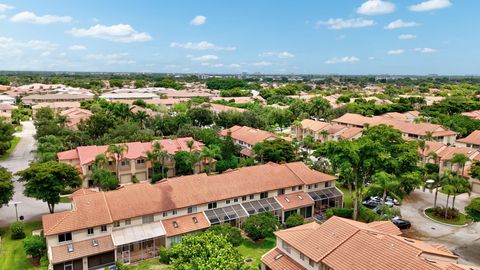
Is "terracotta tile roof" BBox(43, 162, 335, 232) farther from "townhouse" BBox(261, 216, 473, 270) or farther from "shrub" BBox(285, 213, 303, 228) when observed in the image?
"townhouse" BBox(261, 216, 473, 270)

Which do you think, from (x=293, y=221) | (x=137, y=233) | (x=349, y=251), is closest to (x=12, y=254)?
(x=137, y=233)

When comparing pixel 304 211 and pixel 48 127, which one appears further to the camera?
pixel 48 127

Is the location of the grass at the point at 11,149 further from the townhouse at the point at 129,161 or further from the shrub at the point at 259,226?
the shrub at the point at 259,226

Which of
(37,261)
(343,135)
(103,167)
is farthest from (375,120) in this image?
(37,261)

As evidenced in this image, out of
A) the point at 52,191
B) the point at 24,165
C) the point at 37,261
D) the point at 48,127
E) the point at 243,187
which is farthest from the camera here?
the point at 48,127

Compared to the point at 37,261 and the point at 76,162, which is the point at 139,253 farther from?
the point at 76,162

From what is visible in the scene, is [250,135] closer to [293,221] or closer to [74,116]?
[293,221]

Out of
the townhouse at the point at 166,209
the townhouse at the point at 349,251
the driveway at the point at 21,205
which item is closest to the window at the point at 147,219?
the townhouse at the point at 166,209
